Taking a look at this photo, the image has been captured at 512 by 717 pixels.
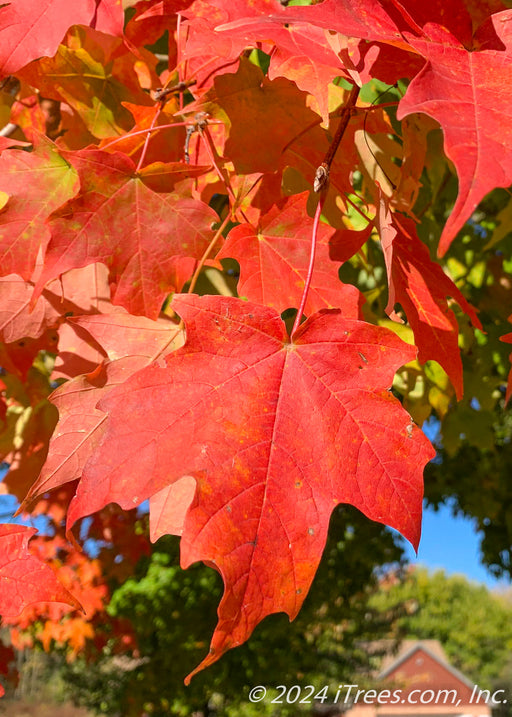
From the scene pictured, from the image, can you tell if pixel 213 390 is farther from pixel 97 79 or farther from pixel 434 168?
pixel 434 168

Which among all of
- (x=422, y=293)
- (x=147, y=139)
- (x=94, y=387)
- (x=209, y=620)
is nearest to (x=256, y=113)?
(x=147, y=139)

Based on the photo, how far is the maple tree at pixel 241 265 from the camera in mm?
728

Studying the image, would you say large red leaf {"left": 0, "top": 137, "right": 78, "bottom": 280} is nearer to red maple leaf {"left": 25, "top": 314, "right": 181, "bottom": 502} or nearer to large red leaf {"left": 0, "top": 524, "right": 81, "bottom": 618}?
red maple leaf {"left": 25, "top": 314, "right": 181, "bottom": 502}

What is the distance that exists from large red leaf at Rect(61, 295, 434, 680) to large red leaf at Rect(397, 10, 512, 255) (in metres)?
0.24

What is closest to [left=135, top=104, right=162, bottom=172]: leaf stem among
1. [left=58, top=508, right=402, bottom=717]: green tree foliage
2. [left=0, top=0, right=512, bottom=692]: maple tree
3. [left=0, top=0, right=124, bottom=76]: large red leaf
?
[left=0, top=0, right=512, bottom=692]: maple tree

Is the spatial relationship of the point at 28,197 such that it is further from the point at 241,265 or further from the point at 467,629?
the point at 467,629

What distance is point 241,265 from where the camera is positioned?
1.08 m

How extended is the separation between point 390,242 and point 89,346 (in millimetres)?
562

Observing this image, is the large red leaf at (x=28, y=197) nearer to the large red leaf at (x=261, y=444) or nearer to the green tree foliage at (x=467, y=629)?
the large red leaf at (x=261, y=444)

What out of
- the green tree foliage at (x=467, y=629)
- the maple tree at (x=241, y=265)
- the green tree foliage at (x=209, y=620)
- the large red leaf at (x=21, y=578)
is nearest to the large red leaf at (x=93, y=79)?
the maple tree at (x=241, y=265)

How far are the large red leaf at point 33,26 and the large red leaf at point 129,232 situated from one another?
0.15 meters

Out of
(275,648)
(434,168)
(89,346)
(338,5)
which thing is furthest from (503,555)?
(338,5)

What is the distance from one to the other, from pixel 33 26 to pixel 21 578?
0.73m

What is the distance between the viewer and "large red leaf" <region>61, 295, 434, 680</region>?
0.71 metres
